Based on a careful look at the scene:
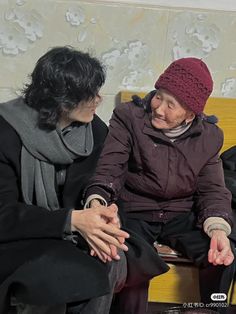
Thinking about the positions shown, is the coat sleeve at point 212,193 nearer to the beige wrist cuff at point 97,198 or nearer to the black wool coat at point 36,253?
the beige wrist cuff at point 97,198

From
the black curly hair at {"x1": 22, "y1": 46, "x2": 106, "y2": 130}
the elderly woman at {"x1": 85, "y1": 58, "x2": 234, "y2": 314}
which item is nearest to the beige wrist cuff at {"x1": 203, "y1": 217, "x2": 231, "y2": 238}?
the elderly woman at {"x1": 85, "y1": 58, "x2": 234, "y2": 314}

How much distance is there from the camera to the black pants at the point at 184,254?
1.88 meters

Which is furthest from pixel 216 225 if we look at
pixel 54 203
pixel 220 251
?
pixel 54 203

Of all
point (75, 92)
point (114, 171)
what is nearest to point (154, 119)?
point (114, 171)

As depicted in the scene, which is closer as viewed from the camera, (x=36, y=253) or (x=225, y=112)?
(x=36, y=253)

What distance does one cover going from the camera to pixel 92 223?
1.64 metres

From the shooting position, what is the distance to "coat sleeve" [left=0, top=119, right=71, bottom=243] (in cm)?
168

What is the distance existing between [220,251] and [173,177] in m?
0.33

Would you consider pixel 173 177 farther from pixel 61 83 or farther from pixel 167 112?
pixel 61 83

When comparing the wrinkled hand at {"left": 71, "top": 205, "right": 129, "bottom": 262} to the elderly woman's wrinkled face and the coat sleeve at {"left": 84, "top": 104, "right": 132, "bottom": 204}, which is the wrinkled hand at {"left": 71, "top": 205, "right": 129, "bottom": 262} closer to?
the coat sleeve at {"left": 84, "top": 104, "right": 132, "bottom": 204}

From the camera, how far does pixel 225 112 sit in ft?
8.54

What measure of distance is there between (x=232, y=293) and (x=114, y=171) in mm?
621

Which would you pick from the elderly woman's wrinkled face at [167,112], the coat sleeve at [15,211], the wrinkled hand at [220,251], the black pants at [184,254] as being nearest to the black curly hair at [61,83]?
the coat sleeve at [15,211]

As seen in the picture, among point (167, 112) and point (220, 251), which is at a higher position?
point (167, 112)
